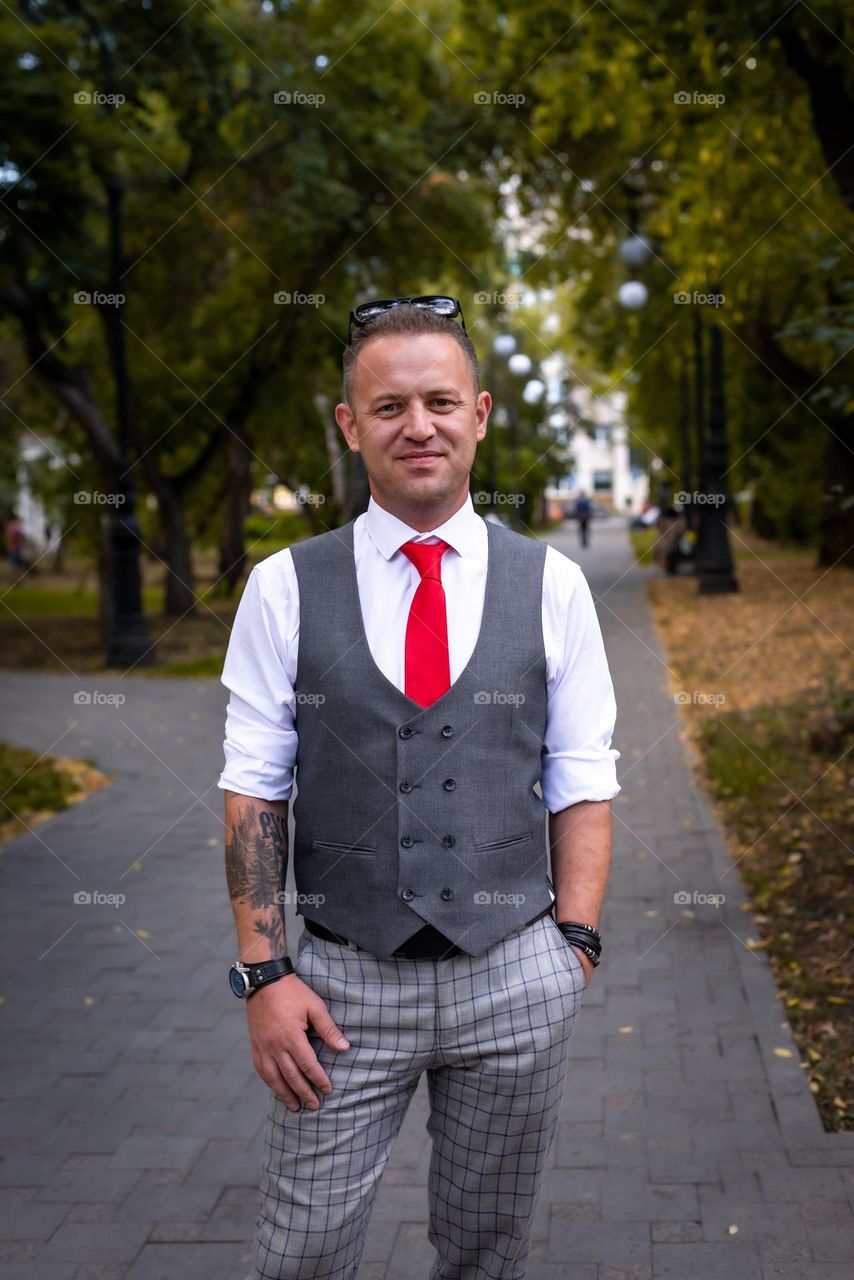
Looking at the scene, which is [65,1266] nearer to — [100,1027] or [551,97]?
[100,1027]

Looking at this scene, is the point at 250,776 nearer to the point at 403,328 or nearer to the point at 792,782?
the point at 403,328

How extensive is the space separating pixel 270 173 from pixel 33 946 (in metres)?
15.0

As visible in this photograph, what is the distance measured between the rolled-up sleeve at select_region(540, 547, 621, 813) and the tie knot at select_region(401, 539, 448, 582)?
0.59 feet

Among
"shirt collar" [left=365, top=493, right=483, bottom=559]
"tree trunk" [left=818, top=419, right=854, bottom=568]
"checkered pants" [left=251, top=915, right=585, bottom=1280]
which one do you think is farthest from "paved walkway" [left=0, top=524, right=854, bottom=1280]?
"tree trunk" [left=818, top=419, right=854, bottom=568]

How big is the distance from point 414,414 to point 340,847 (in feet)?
2.31

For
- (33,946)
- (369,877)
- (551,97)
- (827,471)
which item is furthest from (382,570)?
(827,471)

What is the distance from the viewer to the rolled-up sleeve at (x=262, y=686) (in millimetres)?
2375

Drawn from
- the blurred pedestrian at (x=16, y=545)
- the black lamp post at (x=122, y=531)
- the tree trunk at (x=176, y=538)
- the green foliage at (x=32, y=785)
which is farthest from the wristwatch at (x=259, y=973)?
the blurred pedestrian at (x=16, y=545)

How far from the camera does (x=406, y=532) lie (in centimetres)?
246

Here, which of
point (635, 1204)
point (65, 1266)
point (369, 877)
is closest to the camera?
point (369, 877)

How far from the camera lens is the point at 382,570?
2.47m

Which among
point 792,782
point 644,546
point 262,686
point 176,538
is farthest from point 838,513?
point 262,686

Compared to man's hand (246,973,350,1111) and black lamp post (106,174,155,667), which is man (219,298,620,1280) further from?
black lamp post (106,174,155,667)

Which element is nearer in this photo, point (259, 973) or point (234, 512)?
point (259, 973)
